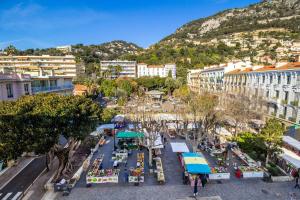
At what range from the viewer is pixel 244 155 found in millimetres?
20328

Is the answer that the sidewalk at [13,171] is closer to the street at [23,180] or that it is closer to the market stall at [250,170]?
the street at [23,180]

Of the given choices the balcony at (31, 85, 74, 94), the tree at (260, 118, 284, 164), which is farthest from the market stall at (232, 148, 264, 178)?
the balcony at (31, 85, 74, 94)

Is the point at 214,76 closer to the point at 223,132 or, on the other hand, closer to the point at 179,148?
the point at 223,132

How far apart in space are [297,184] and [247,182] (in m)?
3.65

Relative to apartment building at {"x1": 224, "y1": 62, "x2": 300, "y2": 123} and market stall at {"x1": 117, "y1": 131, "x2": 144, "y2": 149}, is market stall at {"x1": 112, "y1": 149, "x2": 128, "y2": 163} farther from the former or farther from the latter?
apartment building at {"x1": 224, "y1": 62, "x2": 300, "y2": 123}

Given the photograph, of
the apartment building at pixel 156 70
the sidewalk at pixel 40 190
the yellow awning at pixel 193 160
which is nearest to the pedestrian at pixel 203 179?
the yellow awning at pixel 193 160

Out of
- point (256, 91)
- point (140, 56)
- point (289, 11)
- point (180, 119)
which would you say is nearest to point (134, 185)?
point (180, 119)

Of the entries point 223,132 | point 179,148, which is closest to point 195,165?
point 179,148

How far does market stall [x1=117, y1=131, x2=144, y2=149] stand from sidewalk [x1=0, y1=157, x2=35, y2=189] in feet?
33.2

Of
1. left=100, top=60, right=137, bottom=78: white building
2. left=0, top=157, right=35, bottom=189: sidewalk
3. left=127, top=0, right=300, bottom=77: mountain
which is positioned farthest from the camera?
left=100, top=60, right=137, bottom=78: white building

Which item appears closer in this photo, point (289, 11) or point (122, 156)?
point (122, 156)

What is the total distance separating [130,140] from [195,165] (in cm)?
1125

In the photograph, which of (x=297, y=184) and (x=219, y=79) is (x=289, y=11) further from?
(x=297, y=184)

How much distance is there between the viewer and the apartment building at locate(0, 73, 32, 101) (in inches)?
879
